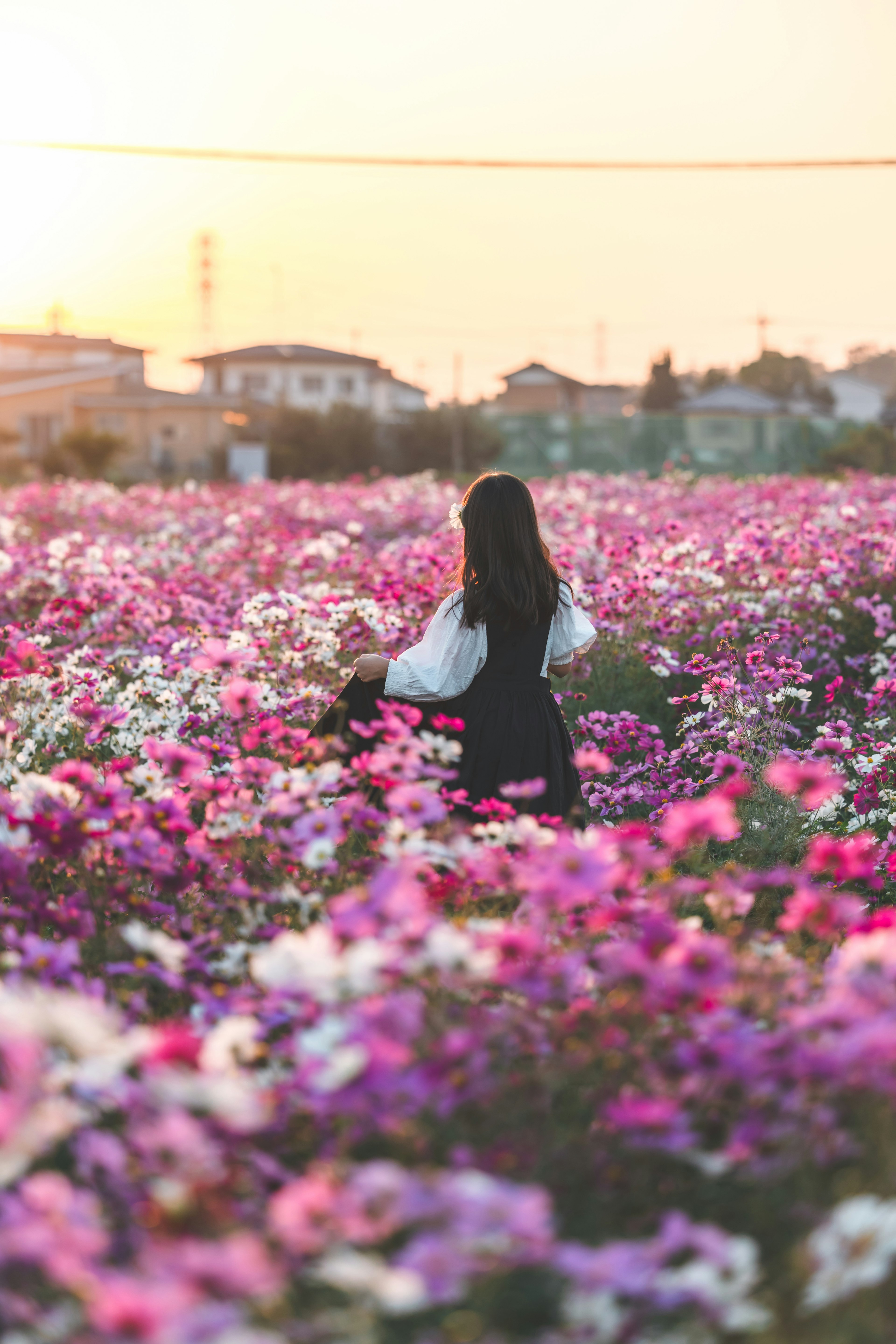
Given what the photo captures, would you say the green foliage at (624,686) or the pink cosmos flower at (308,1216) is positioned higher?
the green foliage at (624,686)

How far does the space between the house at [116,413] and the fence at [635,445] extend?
12.9m

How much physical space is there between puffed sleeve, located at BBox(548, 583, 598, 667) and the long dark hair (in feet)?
Result: 0.50

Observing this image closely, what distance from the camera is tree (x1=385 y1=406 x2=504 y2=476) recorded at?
33719 mm

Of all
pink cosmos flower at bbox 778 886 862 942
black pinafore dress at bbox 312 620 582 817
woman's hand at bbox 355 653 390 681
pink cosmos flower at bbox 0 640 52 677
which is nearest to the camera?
pink cosmos flower at bbox 778 886 862 942

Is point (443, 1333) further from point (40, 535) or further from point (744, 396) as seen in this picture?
point (744, 396)

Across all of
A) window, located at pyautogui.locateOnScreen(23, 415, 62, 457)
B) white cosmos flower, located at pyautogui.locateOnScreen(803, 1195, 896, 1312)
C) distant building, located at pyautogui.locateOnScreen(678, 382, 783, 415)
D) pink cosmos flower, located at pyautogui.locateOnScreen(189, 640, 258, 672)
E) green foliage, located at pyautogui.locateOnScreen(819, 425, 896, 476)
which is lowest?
white cosmos flower, located at pyautogui.locateOnScreen(803, 1195, 896, 1312)

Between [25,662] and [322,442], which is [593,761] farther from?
[322,442]

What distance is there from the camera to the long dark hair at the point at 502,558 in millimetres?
3738

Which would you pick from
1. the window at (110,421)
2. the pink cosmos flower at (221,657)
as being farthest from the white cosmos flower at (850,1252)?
the window at (110,421)

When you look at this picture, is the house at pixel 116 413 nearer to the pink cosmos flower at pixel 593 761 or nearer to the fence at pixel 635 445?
the fence at pixel 635 445

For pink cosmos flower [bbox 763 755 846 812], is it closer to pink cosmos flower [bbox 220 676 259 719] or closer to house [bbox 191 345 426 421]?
pink cosmos flower [bbox 220 676 259 719]

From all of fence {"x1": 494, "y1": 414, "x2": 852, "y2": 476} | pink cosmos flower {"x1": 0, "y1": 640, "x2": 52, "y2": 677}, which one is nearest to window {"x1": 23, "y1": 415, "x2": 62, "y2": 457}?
fence {"x1": 494, "y1": 414, "x2": 852, "y2": 476}

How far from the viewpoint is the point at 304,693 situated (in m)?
4.25

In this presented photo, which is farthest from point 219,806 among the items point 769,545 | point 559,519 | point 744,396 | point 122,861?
point 744,396
